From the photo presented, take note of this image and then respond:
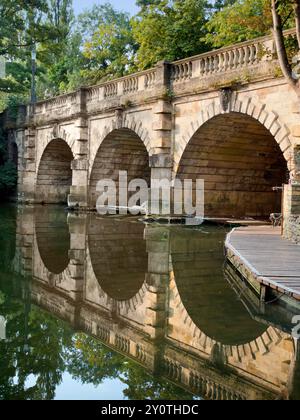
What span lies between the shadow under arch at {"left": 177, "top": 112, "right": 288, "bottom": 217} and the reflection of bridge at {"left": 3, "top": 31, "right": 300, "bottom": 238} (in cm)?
3

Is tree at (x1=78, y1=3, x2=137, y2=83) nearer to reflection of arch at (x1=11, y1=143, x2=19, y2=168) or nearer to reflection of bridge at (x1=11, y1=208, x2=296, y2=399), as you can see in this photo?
reflection of arch at (x1=11, y1=143, x2=19, y2=168)

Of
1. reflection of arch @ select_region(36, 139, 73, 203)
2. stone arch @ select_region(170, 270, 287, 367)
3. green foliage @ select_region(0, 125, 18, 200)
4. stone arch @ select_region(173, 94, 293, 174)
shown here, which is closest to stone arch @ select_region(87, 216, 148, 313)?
stone arch @ select_region(170, 270, 287, 367)

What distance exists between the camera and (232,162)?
1692cm

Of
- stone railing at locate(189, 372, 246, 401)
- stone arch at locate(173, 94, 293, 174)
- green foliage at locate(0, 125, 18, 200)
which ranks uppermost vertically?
stone arch at locate(173, 94, 293, 174)

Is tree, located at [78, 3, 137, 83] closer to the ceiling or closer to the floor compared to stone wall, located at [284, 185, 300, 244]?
closer to the ceiling

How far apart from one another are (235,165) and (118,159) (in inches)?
254

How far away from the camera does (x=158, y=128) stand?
16656 millimetres

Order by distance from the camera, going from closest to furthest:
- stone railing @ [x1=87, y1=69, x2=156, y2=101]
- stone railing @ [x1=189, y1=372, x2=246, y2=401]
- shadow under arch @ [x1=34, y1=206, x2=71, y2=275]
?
1. stone railing @ [x1=189, y1=372, x2=246, y2=401]
2. shadow under arch @ [x1=34, y1=206, x2=71, y2=275]
3. stone railing @ [x1=87, y1=69, x2=156, y2=101]

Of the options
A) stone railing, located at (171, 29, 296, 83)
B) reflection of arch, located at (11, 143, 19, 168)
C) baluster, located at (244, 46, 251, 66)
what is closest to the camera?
stone railing, located at (171, 29, 296, 83)

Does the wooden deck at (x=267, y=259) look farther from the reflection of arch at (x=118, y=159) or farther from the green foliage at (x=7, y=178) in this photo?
the green foliage at (x=7, y=178)

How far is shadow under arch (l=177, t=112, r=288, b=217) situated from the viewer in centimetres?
1592

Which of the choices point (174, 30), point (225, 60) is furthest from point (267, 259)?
point (174, 30)

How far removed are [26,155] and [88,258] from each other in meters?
19.0

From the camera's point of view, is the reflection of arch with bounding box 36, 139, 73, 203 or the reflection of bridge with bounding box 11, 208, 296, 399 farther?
the reflection of arch with bounding box 36, 139, 73, 203
